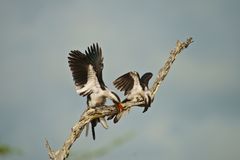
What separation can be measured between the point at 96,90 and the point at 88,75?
1.36ft

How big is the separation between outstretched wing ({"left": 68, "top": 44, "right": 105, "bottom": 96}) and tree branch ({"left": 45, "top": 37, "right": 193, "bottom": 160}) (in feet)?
3.54

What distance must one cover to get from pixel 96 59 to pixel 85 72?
1.97 ft

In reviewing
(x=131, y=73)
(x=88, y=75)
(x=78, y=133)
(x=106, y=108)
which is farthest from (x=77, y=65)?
(x=78, y=133)

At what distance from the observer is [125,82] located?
11.8 m

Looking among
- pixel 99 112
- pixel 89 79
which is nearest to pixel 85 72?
pixel 89 79

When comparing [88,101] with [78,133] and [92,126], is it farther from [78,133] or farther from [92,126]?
[78,133]

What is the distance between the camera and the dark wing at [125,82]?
11623 mm

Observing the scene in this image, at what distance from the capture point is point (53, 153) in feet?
21.1

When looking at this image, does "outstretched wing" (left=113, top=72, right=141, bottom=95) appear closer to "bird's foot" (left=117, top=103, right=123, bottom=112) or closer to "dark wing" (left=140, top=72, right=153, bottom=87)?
"dark wing" (left=140, top=72, right=153, bottom=87)

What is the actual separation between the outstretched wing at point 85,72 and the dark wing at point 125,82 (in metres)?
0.41

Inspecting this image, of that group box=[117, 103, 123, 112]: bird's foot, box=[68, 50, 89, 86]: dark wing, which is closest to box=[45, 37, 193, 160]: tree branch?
box=[117, 103, 123, 112]: bird's foot

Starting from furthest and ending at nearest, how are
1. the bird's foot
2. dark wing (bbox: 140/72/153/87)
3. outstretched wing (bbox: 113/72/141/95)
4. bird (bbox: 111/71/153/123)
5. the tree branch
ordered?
dark wing (bbox: 140/72/153/87) < outstretched wing (bbox: 113/72/141/95) < bird (bbox: 111/71/153/123) < the bird's foot < the tree branch

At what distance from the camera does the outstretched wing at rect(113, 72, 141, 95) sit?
456 inches

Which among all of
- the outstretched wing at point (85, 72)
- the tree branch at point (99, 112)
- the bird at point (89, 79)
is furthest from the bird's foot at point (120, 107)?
the outstretched wing at point (85, 72)
